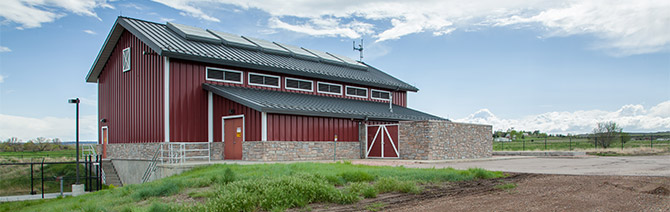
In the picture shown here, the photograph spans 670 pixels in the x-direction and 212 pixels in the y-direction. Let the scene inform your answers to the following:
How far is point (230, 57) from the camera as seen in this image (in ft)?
69.7

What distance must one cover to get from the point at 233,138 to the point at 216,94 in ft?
6.75

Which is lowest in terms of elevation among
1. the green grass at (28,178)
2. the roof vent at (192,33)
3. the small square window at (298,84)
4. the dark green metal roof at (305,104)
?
the green grass at (28,178)

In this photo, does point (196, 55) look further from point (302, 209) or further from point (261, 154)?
point (302, 209)

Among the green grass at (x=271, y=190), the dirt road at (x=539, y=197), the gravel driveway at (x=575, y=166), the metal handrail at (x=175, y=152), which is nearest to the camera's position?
the dirt road at (x=539, y=197)

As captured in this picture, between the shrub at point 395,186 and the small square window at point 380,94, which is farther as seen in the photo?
the small square window at point 380,94

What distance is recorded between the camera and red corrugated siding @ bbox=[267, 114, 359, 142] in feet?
63.1

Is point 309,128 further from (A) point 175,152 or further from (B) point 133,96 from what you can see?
(B) point 133,96

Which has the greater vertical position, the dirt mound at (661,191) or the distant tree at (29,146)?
the dirt mound at (661,191)

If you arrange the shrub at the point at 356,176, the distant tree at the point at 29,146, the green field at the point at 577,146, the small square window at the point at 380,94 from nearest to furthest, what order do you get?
the shrub at the point at 356,176 → the small square window at the point at 380,94 → the green field at the point at 577,146 → the distant tree at the point at 29,146

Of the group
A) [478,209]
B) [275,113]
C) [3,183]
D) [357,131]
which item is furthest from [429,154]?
[3,183]

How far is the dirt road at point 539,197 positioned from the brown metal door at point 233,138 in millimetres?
10944

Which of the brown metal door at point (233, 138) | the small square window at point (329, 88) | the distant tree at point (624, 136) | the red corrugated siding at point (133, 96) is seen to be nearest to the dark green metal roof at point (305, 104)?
the small square window at point (329, 88)

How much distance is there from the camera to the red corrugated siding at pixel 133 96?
20.2 metres

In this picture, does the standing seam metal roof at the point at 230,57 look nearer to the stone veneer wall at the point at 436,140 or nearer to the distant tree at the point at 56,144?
the stone veneer wall at the point at 436,140
